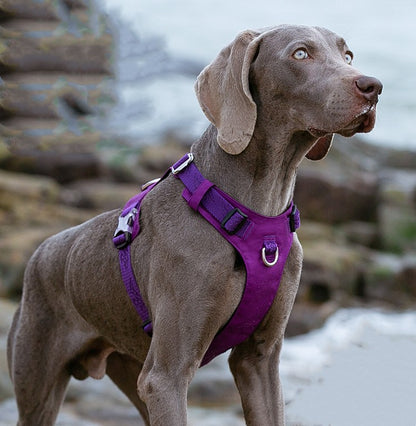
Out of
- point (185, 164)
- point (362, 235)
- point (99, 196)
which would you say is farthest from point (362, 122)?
point (362, 235)

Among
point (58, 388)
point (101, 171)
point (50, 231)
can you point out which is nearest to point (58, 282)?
point (58, 388)

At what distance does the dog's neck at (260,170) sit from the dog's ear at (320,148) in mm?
150

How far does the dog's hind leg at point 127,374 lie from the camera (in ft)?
14.1

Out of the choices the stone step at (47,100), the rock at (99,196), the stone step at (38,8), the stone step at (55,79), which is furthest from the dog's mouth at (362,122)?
the stone step at (38,8)

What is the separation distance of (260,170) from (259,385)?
0.90m

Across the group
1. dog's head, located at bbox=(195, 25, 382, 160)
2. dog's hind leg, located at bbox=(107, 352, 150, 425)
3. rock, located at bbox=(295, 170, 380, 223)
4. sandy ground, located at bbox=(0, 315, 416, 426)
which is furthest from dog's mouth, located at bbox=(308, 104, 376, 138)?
rock, located at bbox=(295, 170, 380, 223)

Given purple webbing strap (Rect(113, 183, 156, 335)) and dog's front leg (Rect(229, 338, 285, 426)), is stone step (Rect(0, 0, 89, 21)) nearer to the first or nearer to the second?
purple webbing strap (Rect(113, 183, 156, 335))

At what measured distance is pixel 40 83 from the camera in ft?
46.7

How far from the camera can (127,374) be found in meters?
4.34

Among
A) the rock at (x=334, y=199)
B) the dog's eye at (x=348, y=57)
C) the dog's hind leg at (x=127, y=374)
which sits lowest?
the rock at (x=334, y=199)

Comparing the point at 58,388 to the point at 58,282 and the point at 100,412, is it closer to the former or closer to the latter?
the point at 58,282

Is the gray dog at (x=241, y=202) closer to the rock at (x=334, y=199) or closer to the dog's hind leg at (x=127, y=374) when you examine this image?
the dog's hind leg at (x=127, y=374)

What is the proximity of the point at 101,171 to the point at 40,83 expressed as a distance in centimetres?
213

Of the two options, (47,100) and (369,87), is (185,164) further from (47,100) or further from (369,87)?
(47,100)
